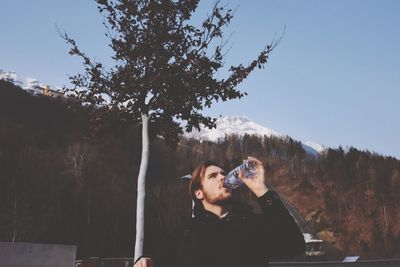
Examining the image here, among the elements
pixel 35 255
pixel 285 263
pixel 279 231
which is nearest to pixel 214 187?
pixel 279 231

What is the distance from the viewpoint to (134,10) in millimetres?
11156

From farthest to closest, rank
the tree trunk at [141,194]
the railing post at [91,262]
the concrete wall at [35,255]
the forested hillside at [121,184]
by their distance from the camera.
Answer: the forested hillside at [121,184], the concrete wall at [35,255], the railing post at [91,262], the tree trunk at [141,194]

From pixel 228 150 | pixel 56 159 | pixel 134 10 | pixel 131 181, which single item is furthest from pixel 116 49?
pixel 228 150

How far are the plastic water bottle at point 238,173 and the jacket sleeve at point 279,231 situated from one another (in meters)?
0.14

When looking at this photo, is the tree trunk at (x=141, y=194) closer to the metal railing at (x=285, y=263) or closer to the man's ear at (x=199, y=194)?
the metal railing at (x=285, y=263)

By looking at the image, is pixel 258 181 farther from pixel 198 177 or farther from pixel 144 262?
pixel 144 262

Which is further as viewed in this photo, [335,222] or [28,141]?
[335,222]

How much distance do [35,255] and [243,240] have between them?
1427 centimetres

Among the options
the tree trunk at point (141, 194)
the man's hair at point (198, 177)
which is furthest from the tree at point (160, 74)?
the man's hair at point (198, 177)

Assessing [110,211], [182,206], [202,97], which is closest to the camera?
[202,97]

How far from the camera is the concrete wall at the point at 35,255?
14.5 m

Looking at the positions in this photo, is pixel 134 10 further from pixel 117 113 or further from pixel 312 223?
pixel 312 223

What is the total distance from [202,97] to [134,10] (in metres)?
2.77

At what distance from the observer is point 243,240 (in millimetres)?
2438
